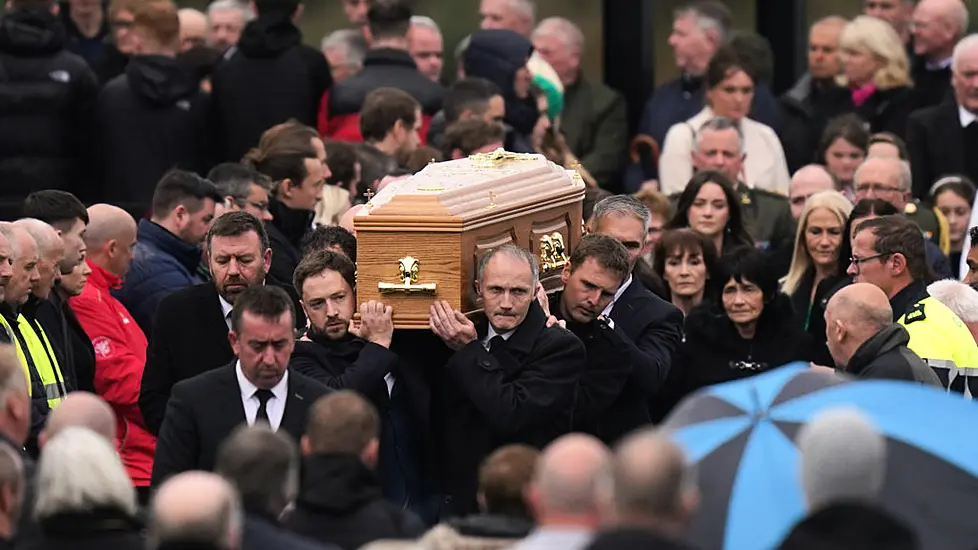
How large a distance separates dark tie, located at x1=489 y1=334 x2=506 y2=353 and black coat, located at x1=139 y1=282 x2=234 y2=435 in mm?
1161

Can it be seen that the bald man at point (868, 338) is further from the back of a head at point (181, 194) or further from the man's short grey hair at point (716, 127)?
the man's short grey hair at point (716, 127)

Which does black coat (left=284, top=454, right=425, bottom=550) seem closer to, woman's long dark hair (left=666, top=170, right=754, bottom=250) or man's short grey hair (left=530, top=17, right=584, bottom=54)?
woman's long dark hair (left=666, top=170, right=754, bottom=250)

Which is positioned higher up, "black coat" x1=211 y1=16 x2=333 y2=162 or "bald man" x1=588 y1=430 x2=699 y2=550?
"black coat" x1=211 y1=16 x2=333 y2=162

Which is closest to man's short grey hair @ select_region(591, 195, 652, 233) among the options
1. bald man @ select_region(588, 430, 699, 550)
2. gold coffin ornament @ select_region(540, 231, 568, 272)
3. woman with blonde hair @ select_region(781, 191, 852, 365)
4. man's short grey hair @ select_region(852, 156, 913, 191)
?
gold coffin ornament @ select_region(540, 231, 568, 272)

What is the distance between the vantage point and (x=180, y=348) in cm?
958

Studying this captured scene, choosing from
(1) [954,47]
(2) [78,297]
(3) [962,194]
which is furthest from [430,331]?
(1) [954,47]

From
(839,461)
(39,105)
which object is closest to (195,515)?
(839,461)

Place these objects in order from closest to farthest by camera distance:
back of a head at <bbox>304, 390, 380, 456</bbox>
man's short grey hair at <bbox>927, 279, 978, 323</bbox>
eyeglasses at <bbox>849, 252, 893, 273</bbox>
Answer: back of a head at <bbox>304, 390, 380, 456</bbox>, man's short grey hair at <bbox>927, 279, 978, 323</bbox>, eyeglasses at <bbox>849, 252, 893, 273</bbox>

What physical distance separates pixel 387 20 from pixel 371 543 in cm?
758

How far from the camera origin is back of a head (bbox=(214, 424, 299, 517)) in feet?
22.4

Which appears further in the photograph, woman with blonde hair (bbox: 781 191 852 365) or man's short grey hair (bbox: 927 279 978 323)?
woman with blonde hair (bbox: 781 191 852 365)

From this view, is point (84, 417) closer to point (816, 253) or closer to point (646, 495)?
point (646, 495)

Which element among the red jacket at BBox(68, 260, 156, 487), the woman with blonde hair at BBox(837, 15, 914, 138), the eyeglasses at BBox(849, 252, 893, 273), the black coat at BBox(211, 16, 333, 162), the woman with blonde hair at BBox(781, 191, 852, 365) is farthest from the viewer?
the woman with blonde hair at BBox(837, 15, 914, 138)

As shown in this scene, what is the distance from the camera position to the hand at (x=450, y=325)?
29.3ft
